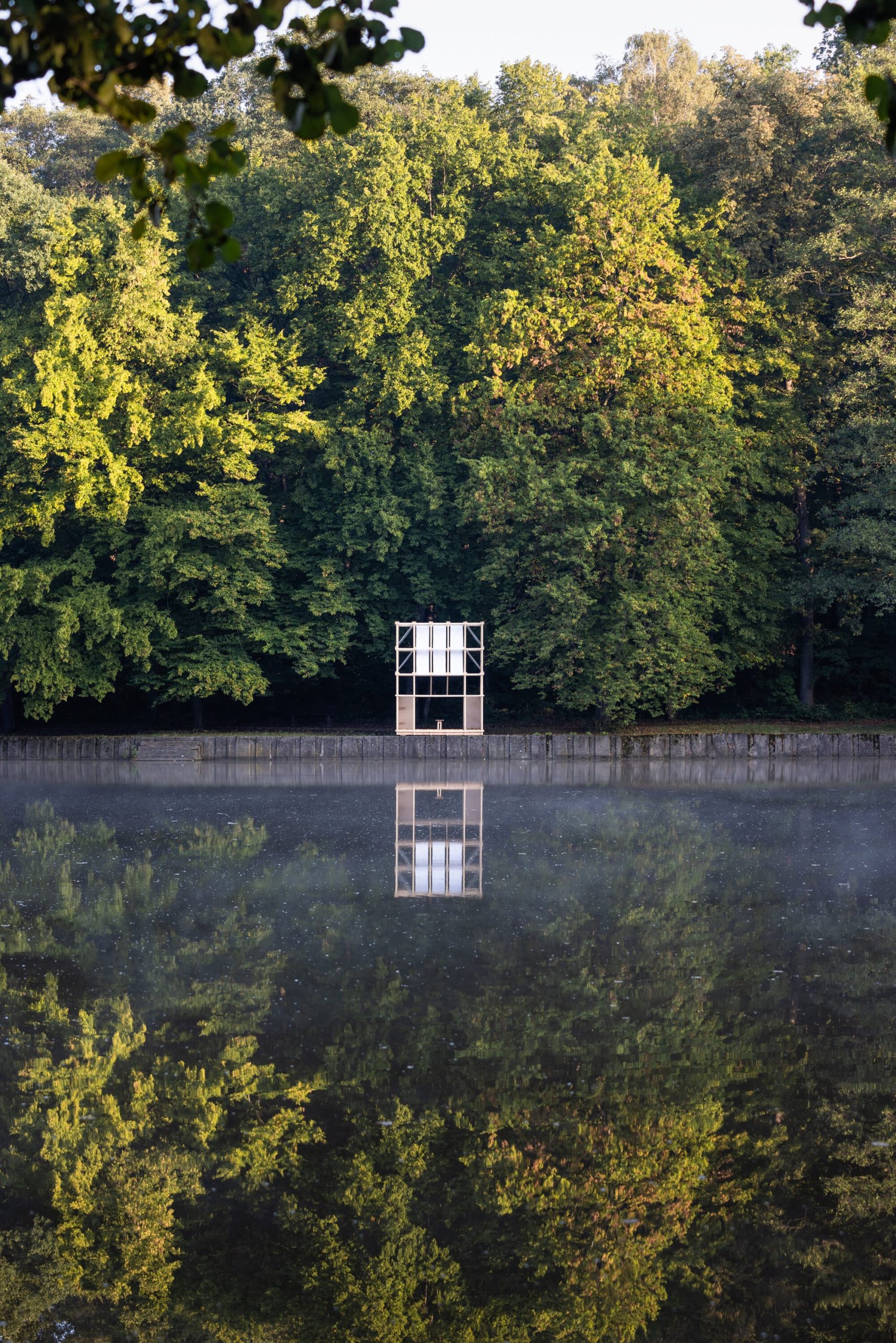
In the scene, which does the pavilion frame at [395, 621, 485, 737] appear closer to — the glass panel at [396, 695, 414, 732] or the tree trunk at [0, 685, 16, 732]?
the glass panel at [396, 695, 414, 732]

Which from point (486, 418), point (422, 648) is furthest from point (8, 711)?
point (486, 418)

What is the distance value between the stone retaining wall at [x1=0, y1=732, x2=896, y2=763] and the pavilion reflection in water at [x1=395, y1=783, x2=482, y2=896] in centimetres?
548

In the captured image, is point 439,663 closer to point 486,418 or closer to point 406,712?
point 406,712

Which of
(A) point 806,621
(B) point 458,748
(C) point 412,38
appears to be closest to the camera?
(C) point 412,38

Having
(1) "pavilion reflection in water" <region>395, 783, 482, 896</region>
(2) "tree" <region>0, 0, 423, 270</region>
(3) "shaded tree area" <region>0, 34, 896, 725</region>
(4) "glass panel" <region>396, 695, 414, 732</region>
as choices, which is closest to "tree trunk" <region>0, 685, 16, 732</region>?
(3) "shaded tree area" <region>0, 34, 896, 725</region>

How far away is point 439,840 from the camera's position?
17828mm

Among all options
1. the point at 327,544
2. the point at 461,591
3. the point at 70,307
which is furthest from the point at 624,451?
the point at 70,307

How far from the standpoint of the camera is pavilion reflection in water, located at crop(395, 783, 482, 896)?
1462 cm

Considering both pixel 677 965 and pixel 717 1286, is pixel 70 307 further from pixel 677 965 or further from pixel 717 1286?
pixel 717 1286

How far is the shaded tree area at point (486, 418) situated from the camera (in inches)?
1321

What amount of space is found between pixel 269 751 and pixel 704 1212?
24929 millimetres

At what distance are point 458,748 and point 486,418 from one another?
922 centimetres

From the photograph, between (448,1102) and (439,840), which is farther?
(439,840)

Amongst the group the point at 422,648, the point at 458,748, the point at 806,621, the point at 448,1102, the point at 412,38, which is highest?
the point at 412,38
